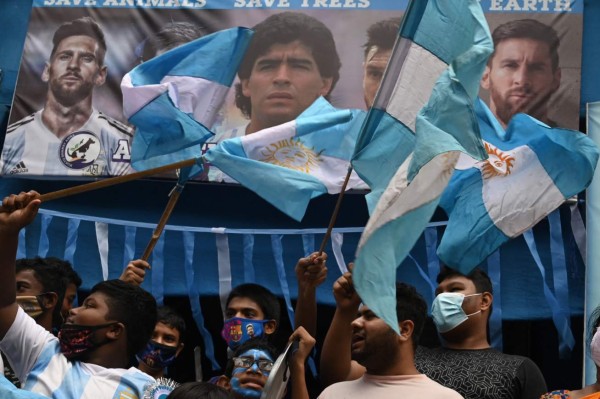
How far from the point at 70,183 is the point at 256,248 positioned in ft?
4.32

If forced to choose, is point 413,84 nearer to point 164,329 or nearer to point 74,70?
point 164,329

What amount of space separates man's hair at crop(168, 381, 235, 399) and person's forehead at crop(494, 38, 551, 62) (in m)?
3.78

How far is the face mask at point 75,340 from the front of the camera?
15.0ft

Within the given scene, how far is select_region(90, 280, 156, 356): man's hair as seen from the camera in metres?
4.76

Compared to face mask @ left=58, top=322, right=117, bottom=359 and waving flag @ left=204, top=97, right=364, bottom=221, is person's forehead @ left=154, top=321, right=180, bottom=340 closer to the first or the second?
waving flag @ left=204, top=97, right=364, bottom=221

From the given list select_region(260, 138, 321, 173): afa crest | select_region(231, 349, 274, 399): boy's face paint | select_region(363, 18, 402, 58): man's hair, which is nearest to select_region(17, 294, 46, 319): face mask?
select_region(231, 349, 274, 399): boy's face paint

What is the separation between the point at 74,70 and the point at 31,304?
2.62 metres

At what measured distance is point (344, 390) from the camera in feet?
15.5

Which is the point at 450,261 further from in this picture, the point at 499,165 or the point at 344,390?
the point at 344,390

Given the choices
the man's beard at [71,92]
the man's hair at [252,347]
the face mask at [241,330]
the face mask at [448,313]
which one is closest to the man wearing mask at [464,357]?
the face mask at [448,313]

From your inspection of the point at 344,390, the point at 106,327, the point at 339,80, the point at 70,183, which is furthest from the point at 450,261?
the point at 70,183

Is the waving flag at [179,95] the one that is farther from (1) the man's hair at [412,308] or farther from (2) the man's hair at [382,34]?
(2) the man's hair at [382,34]

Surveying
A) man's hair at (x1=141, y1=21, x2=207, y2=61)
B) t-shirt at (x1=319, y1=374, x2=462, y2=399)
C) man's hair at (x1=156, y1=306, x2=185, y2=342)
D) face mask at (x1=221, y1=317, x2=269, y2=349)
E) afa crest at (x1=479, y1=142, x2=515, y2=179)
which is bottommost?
t-shirt at (x1=319, y1=374, x2=462, y2=399)

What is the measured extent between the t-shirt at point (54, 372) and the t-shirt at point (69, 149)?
290cm
